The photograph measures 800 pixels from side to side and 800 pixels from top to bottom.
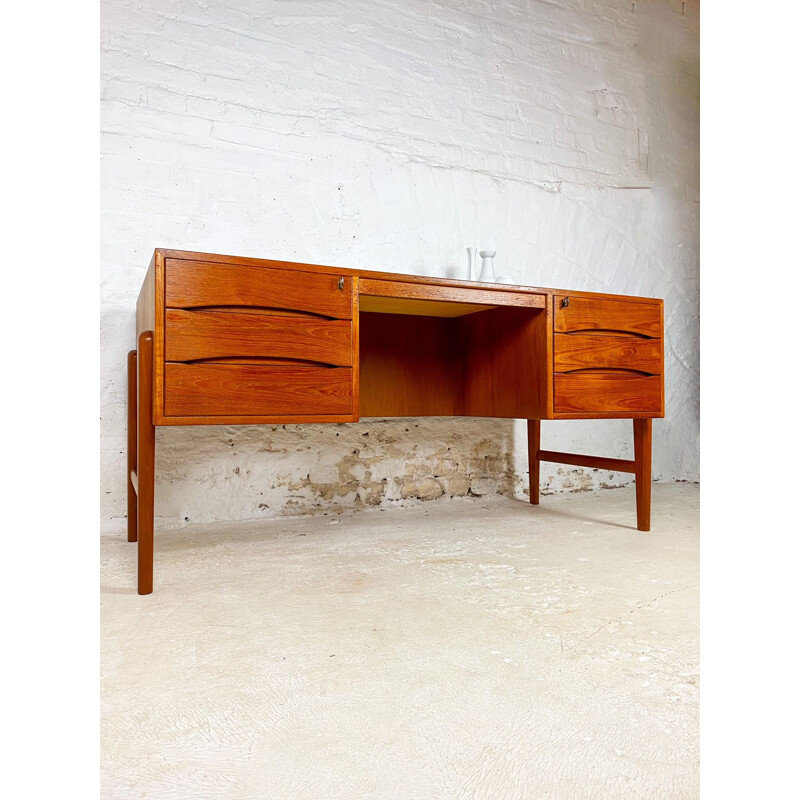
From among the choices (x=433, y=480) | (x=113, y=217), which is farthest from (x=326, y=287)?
(x=433, y=480)

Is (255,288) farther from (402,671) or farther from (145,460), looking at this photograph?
(402,671)

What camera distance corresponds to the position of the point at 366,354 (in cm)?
→ 208

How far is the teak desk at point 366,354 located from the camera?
4.17 ft

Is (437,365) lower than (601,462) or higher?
higher

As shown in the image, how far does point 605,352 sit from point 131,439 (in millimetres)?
1425

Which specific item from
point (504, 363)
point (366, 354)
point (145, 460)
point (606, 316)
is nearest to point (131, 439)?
→ point (145, 460)

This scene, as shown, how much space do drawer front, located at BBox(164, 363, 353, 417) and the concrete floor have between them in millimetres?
391

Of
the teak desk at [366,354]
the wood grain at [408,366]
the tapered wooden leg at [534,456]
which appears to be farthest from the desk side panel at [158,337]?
the tapered wooden leg at [534,456]

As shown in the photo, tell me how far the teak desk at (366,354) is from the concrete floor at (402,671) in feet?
1.00

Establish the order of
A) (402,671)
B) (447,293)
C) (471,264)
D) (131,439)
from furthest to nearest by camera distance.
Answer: (471,264) → (131,439) → (447,293) → (402,671)

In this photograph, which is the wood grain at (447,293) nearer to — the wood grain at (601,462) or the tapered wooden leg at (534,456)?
the wood grain at (601,462)

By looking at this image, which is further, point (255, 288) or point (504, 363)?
point (504, 363)

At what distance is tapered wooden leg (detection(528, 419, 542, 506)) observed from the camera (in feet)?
7.46

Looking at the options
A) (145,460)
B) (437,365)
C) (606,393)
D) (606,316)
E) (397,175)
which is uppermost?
(397,175)
